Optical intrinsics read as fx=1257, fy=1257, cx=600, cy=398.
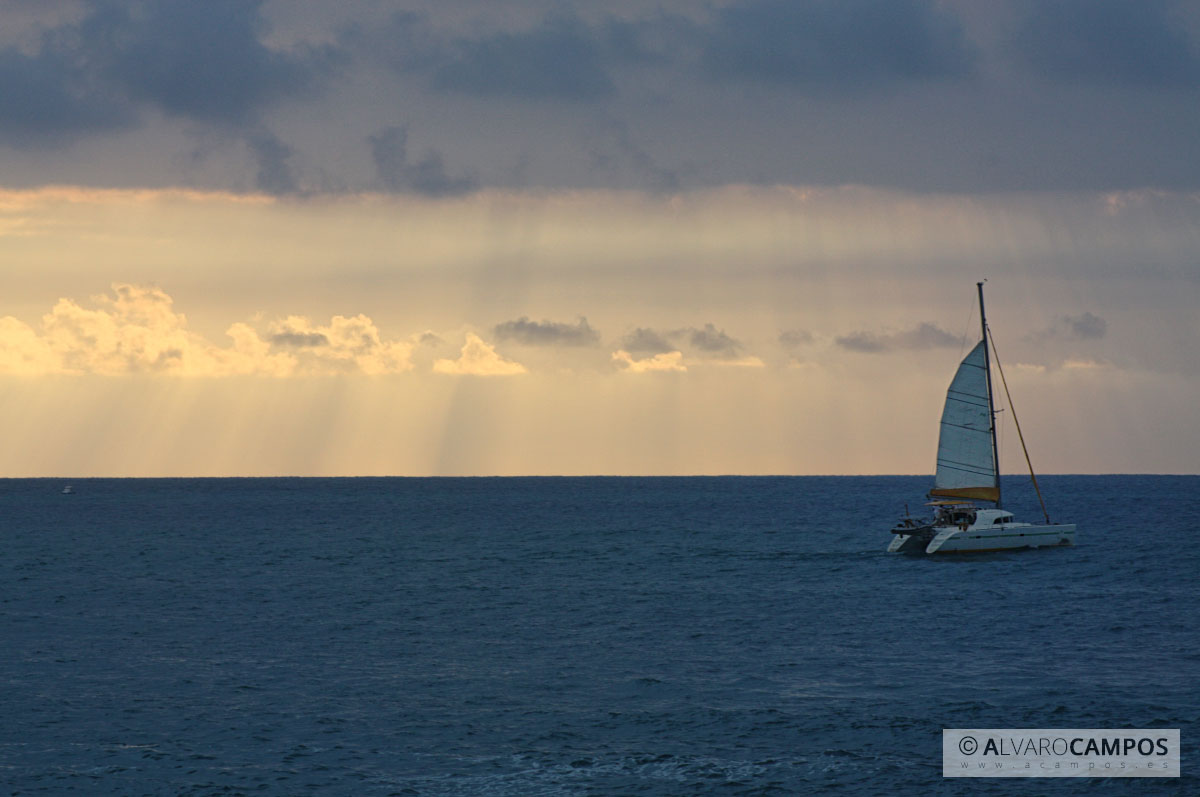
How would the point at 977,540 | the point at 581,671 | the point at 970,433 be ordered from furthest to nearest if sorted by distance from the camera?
the point at 970,433, the point at 977,540, the point at 581,671

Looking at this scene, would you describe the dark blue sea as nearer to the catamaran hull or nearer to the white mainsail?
the catamaran hull

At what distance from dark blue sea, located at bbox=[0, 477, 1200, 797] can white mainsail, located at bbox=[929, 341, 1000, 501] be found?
574 cm

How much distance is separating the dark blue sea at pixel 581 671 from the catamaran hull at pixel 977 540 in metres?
1.54

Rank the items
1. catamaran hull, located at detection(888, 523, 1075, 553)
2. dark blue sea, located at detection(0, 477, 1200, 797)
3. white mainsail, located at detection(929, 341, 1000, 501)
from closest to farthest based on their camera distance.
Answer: dark blue sea, located at detection(0, 477, 1200, 797) → catamaran hull, located at detection(888, 523, 1075, 553) → white mainsail, located at detection(929, 341, 1000, 501)

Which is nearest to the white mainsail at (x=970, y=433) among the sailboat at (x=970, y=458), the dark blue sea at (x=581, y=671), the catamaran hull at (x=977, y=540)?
the sailboat at (x=970, y=458)

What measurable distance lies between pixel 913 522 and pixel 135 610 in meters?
54.9

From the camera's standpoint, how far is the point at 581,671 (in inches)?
1965

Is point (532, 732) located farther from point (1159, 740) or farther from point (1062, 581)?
point (1062, 581)

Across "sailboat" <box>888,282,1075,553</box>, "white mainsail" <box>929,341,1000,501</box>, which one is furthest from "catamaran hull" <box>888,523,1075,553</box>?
"white mainsail" <box>929,341,1000,501</box>

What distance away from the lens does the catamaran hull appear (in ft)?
290

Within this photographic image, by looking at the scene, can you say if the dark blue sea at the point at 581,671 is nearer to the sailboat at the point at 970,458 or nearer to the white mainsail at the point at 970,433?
the sailboat at the point at 970,458

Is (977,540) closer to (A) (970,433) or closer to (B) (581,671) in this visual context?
(A) (970,433)

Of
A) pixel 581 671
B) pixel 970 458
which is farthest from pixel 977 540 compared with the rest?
pixel 581 671

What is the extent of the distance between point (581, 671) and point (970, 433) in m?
50.1
